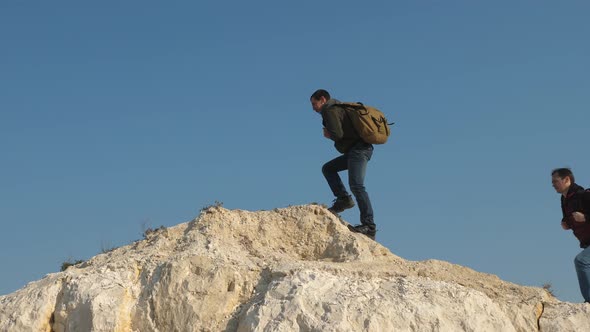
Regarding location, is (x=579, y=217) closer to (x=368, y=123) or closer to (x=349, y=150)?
(x=368, y=123)

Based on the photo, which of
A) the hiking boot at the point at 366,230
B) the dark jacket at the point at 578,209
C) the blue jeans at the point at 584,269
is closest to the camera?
the blue jeans at the point at 584,269

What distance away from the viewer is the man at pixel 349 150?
10547mm

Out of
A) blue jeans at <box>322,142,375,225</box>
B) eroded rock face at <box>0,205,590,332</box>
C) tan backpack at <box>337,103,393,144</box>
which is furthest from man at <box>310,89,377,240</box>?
eroded rock face at <box>0,205,590,332</box>

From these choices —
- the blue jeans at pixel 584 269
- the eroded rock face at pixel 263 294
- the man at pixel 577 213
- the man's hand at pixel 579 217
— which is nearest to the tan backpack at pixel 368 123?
the eroded rock face at pixel 263 294

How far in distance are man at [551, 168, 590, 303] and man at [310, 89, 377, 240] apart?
8.23 ft

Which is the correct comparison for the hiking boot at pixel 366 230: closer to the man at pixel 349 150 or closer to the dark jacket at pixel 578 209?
the man at pixel 349 150

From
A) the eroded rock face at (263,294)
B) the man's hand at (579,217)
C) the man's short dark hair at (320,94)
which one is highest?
the man's short dark hair at (320,94)

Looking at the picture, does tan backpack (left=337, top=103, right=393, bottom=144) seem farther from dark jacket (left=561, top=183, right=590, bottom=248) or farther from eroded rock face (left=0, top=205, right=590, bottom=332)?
dark jacket (left=561, top=183, right=590, bottom=248)

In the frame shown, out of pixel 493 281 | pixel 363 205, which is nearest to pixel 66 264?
pixel 363 205

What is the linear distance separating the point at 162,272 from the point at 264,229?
168 cm

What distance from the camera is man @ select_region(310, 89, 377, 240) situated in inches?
415

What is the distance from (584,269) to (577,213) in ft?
2.18

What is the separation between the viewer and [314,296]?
316 inches

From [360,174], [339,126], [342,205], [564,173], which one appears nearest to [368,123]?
[339,126]
